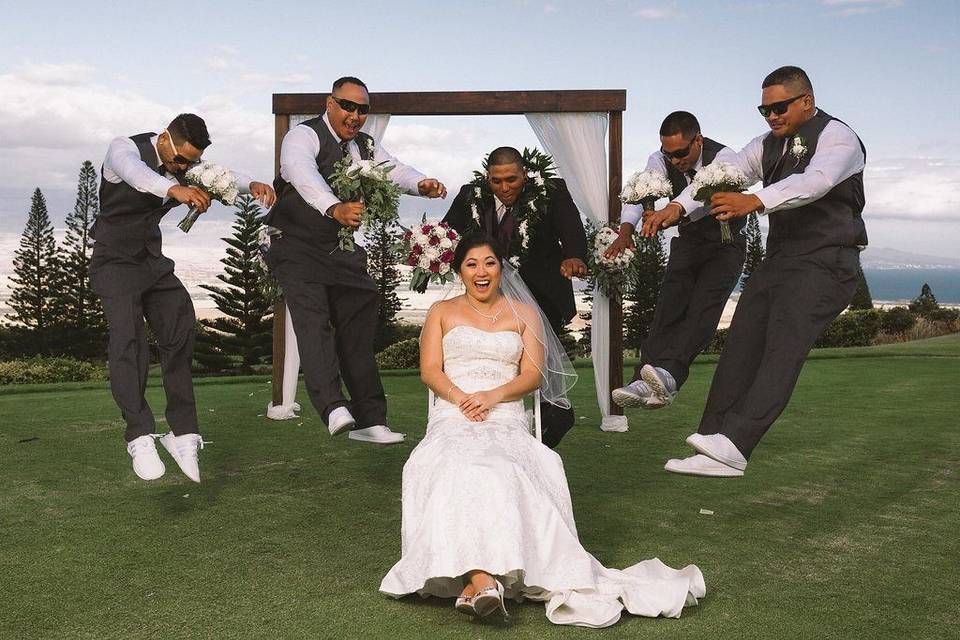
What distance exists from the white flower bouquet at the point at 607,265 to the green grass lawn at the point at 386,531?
1.24 metres

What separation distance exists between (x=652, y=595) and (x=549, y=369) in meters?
1.75

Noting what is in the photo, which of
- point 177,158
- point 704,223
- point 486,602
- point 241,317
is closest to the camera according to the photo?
point 486,602

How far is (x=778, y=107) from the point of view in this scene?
5.34 metres

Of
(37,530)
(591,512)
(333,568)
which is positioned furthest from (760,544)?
(37,530)

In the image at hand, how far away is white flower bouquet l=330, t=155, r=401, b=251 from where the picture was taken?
620cm

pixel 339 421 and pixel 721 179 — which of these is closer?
pixel 721 179

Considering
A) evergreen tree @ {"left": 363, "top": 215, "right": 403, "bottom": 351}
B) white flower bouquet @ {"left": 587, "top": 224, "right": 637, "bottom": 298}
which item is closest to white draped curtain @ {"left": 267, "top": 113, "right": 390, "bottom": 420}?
white flower bouquet @ {"left": 587, "top": 224, "right": 637, "bottom": 298}

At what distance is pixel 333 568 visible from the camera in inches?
181

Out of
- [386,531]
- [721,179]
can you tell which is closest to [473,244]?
[721,179]

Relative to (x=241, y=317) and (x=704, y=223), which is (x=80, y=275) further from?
(x=704, y=223)

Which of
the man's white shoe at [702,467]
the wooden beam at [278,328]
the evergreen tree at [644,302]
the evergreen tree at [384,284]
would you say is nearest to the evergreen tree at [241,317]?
the evergreen tree at [384,284]

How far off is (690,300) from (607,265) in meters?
1.71

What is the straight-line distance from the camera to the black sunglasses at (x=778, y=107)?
532 centimetres

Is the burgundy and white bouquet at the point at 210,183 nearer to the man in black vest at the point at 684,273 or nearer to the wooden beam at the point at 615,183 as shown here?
the man in black vest at the point at 684,273
